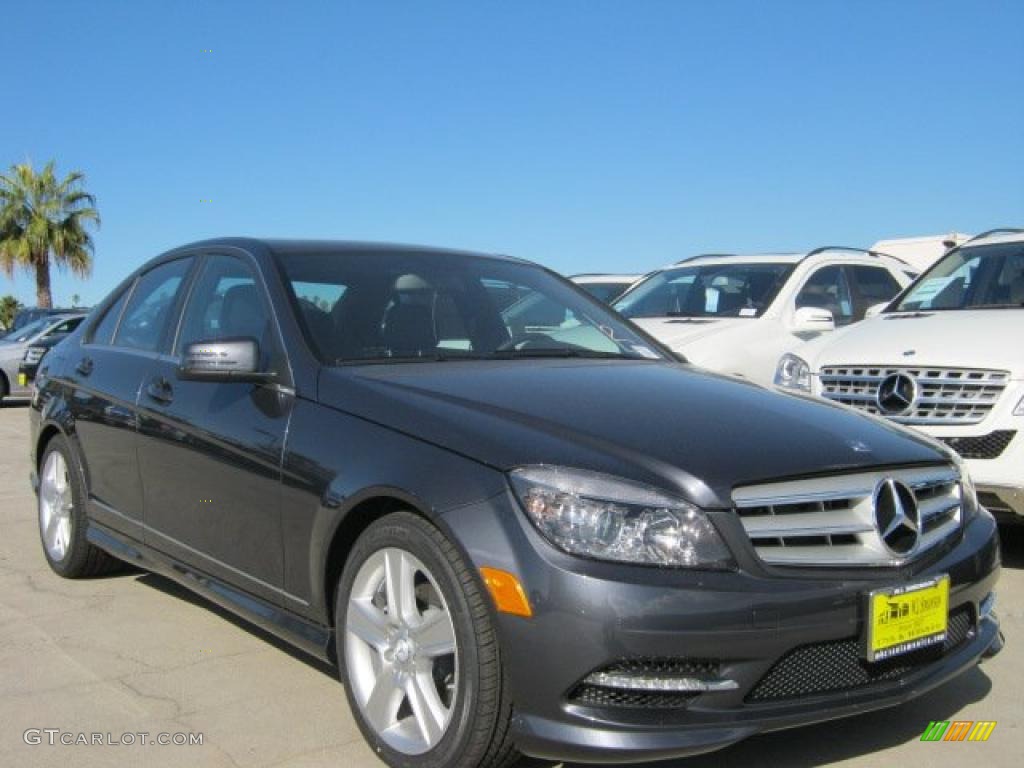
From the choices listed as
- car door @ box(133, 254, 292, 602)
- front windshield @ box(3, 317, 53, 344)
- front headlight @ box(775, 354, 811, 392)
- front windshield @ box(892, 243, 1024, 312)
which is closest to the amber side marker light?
car door @ box(133, 254, 292, 602)

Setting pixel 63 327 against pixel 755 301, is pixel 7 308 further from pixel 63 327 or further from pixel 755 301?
pixel 755 301

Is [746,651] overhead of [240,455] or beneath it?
beneath

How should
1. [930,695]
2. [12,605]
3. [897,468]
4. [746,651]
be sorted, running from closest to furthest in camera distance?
1. [746,651]
2. [897,468]
3. [930,695]
4. [12,605]

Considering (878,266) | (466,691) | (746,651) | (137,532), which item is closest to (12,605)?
(137,532)

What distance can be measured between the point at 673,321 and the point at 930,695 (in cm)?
511

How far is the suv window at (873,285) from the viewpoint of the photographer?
30.8 ft

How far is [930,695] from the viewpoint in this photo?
370 cm

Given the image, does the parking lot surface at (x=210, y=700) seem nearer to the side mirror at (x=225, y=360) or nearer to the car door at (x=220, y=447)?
the car door at (x=220, y=447)

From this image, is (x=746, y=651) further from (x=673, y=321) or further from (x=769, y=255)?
(x=769, y=255)

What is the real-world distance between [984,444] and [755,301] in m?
3.56

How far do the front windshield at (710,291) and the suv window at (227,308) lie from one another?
493cm

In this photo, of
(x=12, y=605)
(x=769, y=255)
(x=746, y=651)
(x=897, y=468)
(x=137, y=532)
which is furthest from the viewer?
(x=769, y=255)

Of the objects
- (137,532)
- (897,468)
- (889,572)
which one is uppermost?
(897,468)

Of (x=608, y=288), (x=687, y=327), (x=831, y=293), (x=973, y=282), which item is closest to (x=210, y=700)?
(x=973, y=282)
